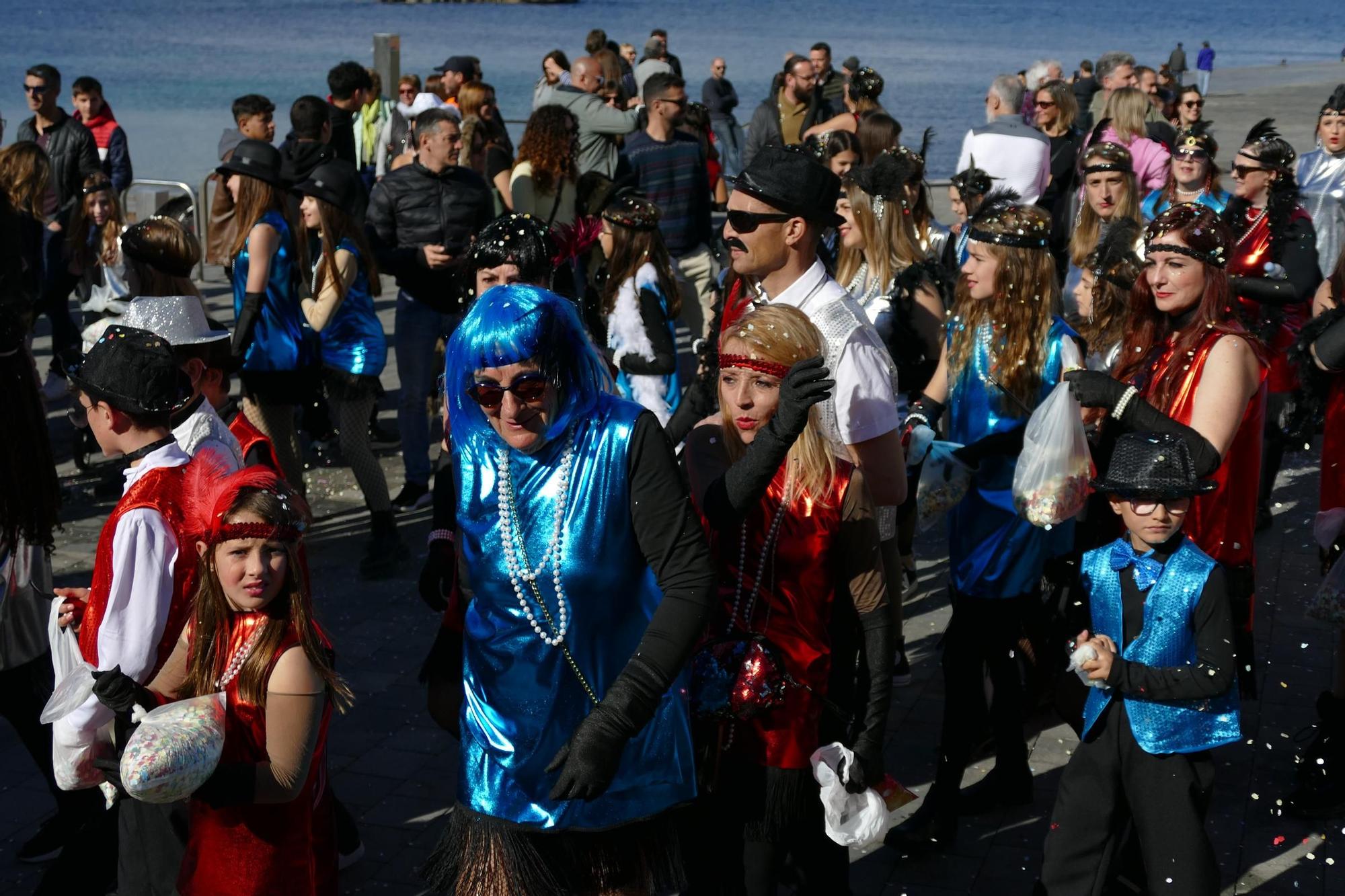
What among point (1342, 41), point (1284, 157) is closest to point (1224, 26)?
point (1342, 41)

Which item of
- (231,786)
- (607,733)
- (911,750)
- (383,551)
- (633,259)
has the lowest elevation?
(911,750)

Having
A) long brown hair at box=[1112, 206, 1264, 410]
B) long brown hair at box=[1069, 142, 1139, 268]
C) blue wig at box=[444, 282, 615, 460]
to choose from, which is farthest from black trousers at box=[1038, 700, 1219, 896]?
long brown hair at box=[1069, 142, 1139, 268]

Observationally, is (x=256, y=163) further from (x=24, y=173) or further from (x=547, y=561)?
(x=547, y=561)

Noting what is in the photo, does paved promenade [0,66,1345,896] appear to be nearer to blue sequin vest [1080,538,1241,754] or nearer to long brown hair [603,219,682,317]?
blue sequin vest [1080,538,1241,754]

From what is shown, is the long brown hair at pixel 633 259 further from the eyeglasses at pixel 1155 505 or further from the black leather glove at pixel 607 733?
the black leather glove at pixel 607 733

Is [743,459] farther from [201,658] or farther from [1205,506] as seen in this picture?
[1205,506]

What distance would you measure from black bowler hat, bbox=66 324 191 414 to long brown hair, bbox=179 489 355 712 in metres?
0.46

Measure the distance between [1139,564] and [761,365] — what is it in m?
1.13

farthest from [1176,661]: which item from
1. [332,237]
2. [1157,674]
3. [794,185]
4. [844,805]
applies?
[332,237]

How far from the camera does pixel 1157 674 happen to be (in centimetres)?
352

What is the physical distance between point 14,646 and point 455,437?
1.94 meters

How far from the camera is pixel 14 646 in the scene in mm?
4215

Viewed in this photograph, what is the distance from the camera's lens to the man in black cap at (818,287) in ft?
12.3

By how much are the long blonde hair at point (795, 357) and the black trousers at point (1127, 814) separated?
3.29ft
